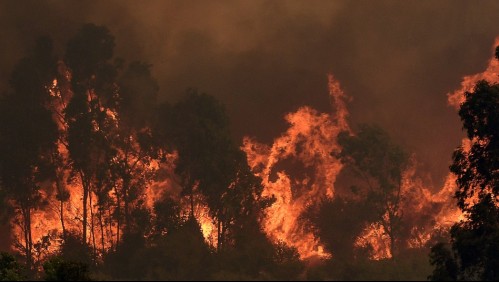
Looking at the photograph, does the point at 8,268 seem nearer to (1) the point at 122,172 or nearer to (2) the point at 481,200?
(2) the point at 481,200

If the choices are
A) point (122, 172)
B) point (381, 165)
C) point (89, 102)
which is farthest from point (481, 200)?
point (89, 102)

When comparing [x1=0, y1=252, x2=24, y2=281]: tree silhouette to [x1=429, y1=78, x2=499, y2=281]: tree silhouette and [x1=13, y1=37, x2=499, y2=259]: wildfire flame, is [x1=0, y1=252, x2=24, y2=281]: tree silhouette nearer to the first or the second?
[x1=429, y1=78, x2=499, y2=281]: tree silhouette

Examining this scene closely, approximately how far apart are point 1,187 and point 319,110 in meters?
63.4

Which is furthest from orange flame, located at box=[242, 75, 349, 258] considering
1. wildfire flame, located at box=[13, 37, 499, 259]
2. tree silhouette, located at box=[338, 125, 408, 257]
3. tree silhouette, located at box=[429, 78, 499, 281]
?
tree silhouette, located at box=[429, 78, 499, 281]

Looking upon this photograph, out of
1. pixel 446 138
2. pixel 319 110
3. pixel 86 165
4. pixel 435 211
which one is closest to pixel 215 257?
pixel 86 165

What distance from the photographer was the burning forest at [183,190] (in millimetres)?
83875

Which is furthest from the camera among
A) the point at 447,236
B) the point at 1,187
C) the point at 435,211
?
the point at 435,211

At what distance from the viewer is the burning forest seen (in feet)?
275

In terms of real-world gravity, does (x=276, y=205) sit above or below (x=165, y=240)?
above

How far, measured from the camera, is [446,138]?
423 ft

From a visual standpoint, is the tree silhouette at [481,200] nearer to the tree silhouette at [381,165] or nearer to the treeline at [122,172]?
the treeline at [122,172]

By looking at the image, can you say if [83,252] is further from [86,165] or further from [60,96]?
[60,96]

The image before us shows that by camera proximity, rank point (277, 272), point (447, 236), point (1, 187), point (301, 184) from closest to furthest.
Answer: point (277, 272) < point (447, 236) < point (1, 187) < point (301, 184)

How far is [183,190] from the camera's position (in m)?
95.7
